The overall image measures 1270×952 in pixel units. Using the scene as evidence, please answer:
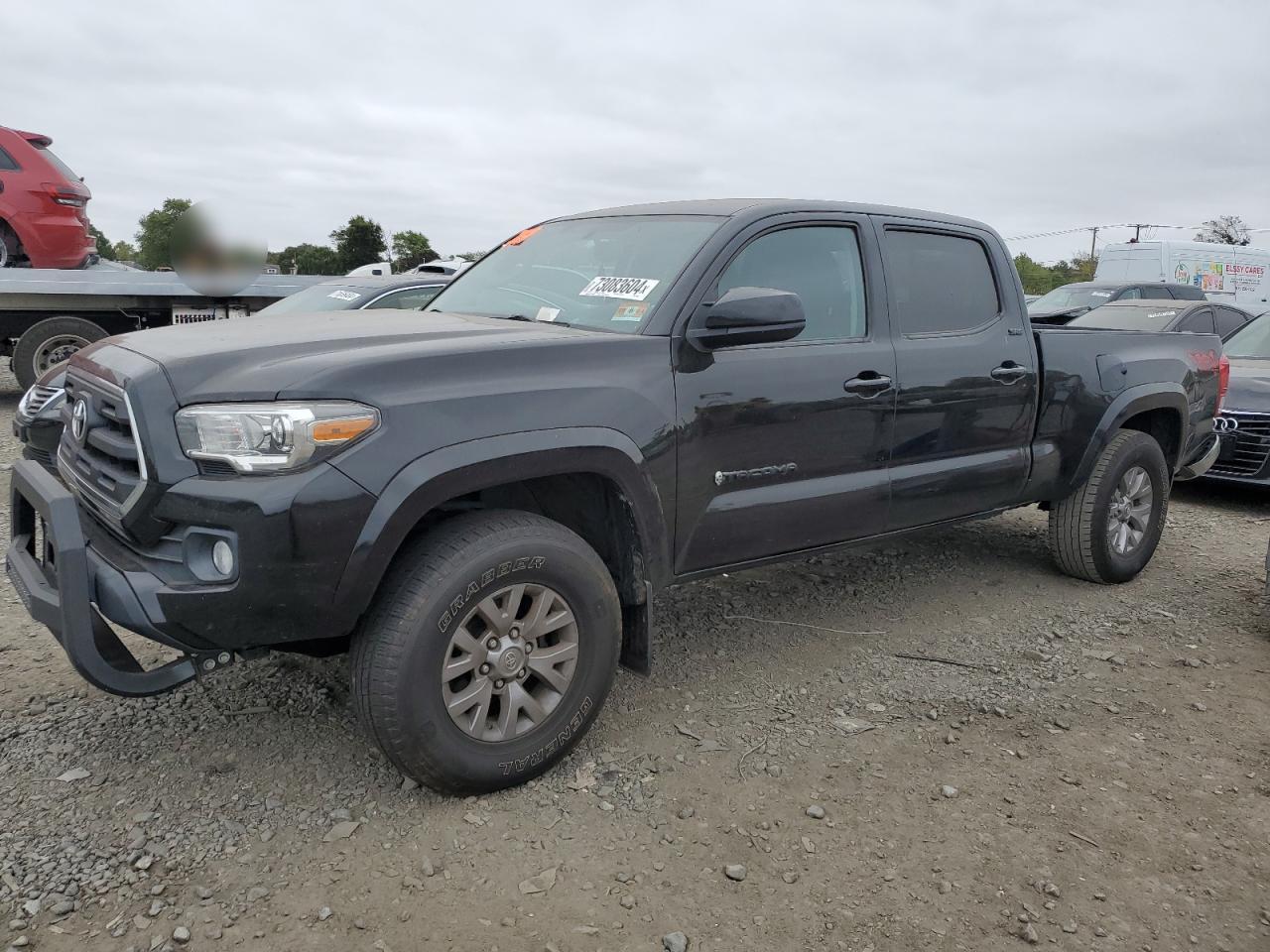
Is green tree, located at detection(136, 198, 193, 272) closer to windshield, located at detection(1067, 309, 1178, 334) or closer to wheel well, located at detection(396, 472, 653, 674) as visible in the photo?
wheel well, located at detection(396, 472, 653, 674)

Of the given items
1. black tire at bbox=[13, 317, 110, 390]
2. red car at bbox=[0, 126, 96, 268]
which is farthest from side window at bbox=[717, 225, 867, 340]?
red car at bbox=[0, 126, 96, 268]

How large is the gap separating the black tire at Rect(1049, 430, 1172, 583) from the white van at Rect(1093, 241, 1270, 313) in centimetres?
1456

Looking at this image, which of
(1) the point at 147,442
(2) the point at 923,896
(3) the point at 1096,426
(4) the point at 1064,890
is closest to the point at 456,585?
(1) the point at 147,442

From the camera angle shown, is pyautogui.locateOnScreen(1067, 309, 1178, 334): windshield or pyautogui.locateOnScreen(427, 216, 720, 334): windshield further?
pyautogui.locateOnScreen(1067, 309, 1178, 334): windshield

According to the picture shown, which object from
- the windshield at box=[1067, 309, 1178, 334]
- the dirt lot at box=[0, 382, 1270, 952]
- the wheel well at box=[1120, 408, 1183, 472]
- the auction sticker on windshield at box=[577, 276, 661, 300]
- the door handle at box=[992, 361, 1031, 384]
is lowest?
the dirt lot at box=[0, 382, 1270, 952]

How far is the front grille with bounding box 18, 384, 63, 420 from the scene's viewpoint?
133 inches

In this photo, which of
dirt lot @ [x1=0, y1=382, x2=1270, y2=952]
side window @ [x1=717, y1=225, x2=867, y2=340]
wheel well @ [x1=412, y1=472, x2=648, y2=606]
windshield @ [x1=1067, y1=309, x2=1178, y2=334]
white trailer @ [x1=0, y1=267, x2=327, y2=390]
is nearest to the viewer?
dirt lot @ [x1=0, y1=382, x2=1270, y2=952]

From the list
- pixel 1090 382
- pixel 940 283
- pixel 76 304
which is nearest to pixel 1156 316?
pixel 1090 382

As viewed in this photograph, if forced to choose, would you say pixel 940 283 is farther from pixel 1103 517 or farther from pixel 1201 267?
pixel 1201 267

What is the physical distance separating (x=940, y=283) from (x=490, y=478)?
2.39 m

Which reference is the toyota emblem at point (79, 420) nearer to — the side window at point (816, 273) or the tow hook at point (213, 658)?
the tow hook at point (213, 658)

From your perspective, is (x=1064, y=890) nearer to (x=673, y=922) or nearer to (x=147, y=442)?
(x=673, y=922)

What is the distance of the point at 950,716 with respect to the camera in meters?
3.52

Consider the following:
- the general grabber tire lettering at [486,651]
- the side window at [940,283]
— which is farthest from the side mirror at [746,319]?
the side window at [940,283]
